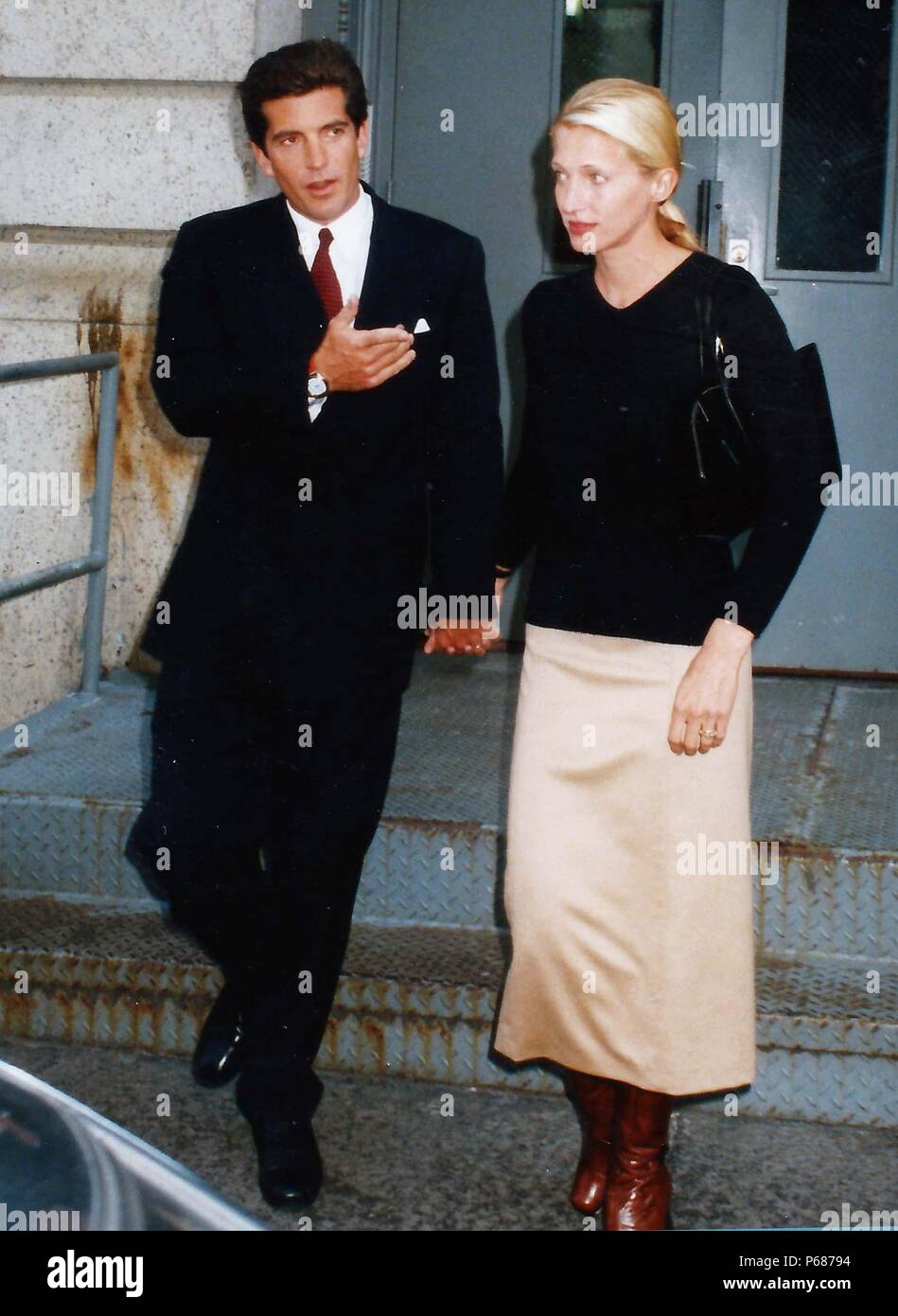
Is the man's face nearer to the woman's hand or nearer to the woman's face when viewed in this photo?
the woman's face

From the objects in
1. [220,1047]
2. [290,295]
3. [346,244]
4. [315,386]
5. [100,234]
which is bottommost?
[220,1047]

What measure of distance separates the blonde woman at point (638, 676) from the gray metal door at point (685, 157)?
234 cm

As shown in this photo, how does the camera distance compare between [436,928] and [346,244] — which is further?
[436,928]

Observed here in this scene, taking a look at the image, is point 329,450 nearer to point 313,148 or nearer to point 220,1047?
point 313,148

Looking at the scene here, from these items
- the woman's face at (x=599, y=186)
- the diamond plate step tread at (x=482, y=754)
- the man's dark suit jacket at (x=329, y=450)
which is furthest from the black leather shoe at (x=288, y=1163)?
the woman's face at (x=599, y=186)

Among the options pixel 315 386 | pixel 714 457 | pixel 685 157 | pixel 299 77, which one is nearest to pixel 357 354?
pixel 315 386

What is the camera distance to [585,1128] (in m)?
2.82

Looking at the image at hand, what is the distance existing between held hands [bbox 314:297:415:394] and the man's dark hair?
36cm

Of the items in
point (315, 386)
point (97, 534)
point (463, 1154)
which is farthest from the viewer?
point (97, 534)

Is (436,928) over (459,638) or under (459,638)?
under

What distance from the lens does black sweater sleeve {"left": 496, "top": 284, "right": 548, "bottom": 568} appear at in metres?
2.64

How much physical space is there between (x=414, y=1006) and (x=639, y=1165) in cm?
75

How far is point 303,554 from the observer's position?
2766 mm

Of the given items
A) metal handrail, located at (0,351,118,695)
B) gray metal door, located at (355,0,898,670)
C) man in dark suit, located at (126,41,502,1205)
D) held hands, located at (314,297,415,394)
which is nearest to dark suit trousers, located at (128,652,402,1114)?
man in dark suit, located at (126,41,502,1205)
